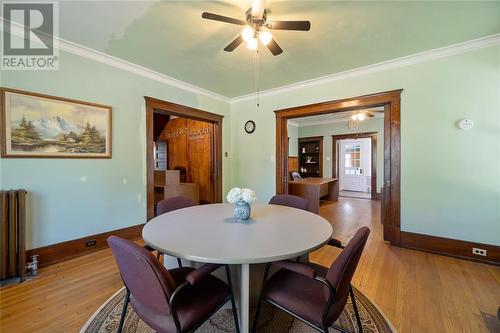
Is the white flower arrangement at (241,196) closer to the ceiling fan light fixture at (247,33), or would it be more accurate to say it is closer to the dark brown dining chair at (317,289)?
the dark brown dining chair at (317,289)

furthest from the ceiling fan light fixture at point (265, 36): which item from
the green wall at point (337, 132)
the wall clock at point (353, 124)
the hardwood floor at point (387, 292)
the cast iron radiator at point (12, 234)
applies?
the green wall at point (337, 132)

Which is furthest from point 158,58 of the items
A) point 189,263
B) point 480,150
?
point 480,150

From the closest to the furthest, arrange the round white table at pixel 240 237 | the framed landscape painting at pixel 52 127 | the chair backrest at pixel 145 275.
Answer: the chair backrest at pixel 145 275 < the round white table at pixel 240 237 < the framed landscape painting at pixel 52 127

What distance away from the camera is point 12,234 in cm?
205

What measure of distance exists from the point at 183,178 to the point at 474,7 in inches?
228

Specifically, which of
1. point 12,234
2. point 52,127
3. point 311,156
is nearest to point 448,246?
point 12,234

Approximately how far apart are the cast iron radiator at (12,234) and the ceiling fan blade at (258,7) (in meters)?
2.80

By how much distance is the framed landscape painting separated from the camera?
85.0 inches

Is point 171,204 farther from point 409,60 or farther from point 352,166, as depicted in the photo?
point 352,166

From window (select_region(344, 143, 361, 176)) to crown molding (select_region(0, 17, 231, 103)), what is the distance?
637 cm

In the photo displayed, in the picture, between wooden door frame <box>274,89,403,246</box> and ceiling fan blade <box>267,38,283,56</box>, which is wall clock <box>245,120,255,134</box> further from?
ceiling fan blade <box>267,38,283,56</box>

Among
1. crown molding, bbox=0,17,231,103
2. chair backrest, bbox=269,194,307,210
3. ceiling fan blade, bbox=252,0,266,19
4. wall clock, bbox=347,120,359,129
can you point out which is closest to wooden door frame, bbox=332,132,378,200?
wall clock, bbox=347,120,359,129

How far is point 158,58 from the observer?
113 inches

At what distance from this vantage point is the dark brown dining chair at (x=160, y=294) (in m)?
0.98
